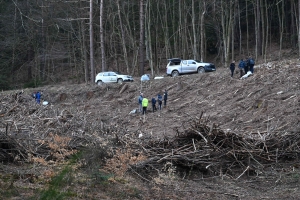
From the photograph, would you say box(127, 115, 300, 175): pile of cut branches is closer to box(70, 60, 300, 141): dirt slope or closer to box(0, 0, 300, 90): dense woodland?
box(70, 60, 300, 141): dirt slope

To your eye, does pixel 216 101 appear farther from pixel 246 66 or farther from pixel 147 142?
pixel 147 142

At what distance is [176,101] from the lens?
3017 centimetres

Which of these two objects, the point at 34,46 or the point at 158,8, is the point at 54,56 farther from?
the point at 158,8

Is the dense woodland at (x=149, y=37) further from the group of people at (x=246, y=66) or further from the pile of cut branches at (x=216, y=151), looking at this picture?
the pile of cut branches at (x=216, y=151)

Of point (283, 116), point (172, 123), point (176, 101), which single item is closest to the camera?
point (283, 116)

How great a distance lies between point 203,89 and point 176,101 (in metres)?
1.86

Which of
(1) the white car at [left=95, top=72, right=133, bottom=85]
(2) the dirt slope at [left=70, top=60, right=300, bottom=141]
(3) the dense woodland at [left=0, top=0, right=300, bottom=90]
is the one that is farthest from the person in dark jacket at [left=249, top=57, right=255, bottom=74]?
(3) the dense woodland at [left=0, top=0, right=300, bottom=90]

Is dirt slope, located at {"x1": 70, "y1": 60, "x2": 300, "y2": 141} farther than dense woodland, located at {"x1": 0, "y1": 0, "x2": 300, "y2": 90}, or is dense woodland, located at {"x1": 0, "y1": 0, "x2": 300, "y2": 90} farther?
dense woodland, located at {"x1": 0, "y1": 0, "x2": 300, "y2": 90}

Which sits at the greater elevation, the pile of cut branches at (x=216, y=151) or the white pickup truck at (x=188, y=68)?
the white pickup truck at (x=188, y=68)

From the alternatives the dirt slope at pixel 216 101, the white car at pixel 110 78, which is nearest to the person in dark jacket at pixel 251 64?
the dirt slope at pixel 216 101

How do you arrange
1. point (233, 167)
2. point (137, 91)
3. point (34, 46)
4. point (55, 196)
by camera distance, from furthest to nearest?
1. point (34, 46)
2. point (137, 91)
3. point (233, 167)
4. point (55, 196)

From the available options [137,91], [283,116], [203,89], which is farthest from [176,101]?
[283,116]

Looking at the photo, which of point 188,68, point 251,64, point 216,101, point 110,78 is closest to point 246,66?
point 251,64

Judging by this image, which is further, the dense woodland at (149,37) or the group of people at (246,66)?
the dense woodland at (149,37)
